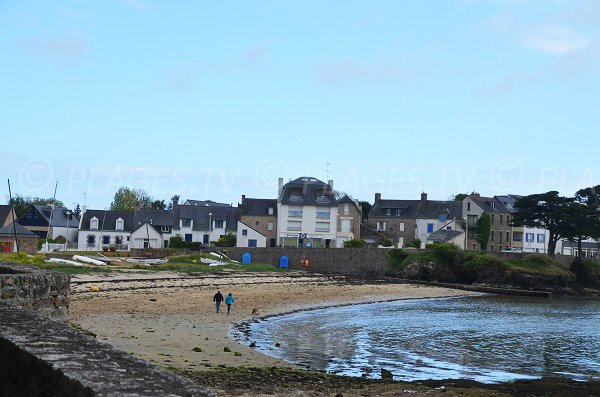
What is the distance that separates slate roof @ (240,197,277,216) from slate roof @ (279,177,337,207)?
2832 mm

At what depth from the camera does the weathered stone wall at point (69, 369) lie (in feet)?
17.9

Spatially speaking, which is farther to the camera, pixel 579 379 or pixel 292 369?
pixel 579 379

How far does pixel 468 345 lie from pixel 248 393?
1643 cm

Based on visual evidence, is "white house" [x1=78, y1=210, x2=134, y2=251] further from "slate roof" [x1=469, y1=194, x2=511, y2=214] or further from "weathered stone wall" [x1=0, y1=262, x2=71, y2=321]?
"weathered stone wall" [x1=0, y1=262, x2=71, y2=321]

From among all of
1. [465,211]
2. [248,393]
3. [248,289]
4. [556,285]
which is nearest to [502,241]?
[465,211]

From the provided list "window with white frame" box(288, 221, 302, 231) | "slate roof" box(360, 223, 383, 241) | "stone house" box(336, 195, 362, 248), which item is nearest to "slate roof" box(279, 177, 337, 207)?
"stone house" box(336, 195, 362, 248)

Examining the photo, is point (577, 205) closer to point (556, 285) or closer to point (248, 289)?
point (556, 285)

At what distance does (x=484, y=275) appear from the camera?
73.8 metres

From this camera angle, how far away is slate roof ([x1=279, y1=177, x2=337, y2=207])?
87.5 metres

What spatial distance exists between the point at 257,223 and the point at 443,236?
22.5m

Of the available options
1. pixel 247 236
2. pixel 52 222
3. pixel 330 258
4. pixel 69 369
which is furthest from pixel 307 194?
pixel 69 369

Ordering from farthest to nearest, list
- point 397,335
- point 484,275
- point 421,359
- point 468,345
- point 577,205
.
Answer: point 577,205
point 484,275
point 397,335
point 468,345
point 421,359

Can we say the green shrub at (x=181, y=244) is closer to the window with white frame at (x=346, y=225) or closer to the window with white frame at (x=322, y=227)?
the window with white frame at (x=322, y=227)

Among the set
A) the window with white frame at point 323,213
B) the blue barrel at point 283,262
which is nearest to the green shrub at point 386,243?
the window with white frame at point 323,213
